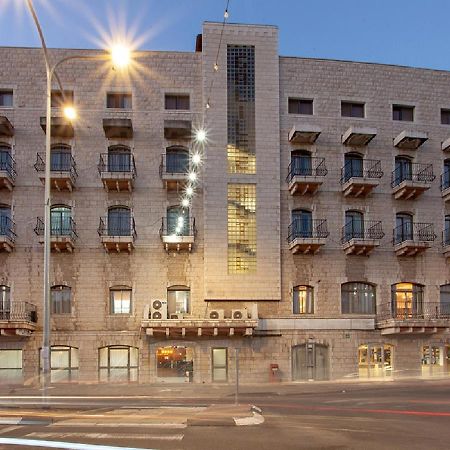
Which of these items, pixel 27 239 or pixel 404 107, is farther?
pixel 404 107

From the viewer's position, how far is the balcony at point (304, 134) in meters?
32.6

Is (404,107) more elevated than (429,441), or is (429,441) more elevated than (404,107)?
(404,107)

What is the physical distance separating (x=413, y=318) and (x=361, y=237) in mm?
5560

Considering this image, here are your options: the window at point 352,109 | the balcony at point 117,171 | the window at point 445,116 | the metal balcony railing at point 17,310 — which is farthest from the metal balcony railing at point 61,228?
the window at point 445,116

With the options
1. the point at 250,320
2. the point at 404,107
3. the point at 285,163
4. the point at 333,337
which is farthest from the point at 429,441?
the point at 404,107

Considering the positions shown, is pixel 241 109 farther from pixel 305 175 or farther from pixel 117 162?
pixel 117 162

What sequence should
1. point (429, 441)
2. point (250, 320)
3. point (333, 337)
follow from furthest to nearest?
point (333, 337)
point (250, 320)
point (429, 441)

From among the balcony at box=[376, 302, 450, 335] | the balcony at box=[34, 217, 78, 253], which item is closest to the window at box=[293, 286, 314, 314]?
the balcony at box=[376, 302, 450, 335]

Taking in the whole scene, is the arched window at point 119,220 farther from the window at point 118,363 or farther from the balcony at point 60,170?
the window at point 118,363

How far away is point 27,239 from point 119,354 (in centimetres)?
840

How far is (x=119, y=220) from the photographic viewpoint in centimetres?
3250

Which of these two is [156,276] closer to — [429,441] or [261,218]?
[261,218]

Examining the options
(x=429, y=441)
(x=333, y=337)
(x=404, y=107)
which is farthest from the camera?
(x=404, y=107)

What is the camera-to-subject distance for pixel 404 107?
35.5 meters
